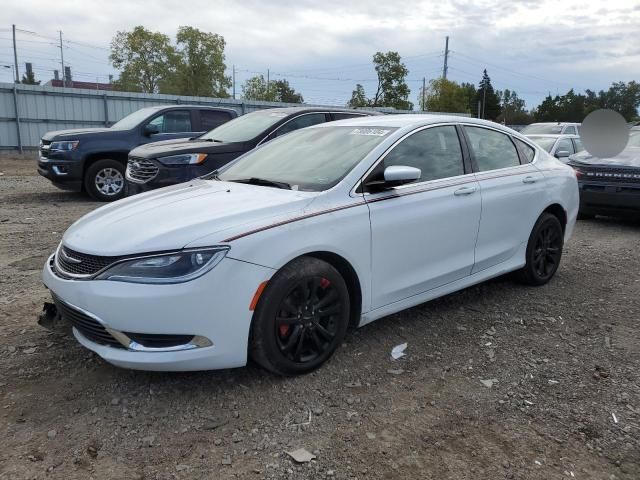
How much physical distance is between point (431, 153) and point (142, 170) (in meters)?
4.40

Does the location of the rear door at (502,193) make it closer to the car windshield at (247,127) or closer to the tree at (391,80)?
the car windshield at (247,127)

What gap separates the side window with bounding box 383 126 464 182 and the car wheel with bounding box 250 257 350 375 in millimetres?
1000

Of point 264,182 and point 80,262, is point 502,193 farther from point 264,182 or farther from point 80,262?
point 80,262

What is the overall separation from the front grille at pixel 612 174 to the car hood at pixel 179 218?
639cm

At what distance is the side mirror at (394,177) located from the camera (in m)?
3.50

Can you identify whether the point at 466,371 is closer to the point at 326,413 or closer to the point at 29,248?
the point at 326,413

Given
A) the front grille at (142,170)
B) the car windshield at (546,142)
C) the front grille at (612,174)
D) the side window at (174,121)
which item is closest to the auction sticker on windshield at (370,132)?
the front grille at (142,170)

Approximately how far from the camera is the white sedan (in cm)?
285

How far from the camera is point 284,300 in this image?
3.08m

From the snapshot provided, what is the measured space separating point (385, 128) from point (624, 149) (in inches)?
257

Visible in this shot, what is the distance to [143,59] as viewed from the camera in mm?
52031

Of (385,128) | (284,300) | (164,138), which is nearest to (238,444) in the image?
(284,300)

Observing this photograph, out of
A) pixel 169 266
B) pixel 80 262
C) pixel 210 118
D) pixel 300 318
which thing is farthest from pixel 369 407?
pixel 210 118

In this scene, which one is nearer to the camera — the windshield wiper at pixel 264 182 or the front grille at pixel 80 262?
the front grille at pixel 80 262
